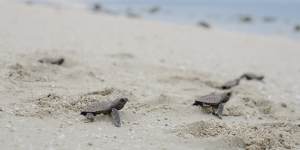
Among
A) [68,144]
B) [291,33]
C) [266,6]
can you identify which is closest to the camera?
[68,144]

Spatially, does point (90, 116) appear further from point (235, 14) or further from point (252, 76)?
point (235, 14)

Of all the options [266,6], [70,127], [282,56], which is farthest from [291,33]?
[70,127]

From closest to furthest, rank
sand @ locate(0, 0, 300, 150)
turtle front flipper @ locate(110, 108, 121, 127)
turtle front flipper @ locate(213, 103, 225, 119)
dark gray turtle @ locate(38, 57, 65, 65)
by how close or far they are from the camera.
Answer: sand @ locate(0, 0, 300, 150) < turtle front flipper @ locate(110, 108, 121, 127) < turtle front flipper @ locate(213, 103, 225, 119) < dark gray turtle @ locate(38, 57, 65, 65)

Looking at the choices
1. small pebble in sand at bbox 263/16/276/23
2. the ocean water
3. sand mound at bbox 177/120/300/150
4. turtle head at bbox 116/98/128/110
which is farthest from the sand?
small pebble in sand at bbox 263/16/276/23

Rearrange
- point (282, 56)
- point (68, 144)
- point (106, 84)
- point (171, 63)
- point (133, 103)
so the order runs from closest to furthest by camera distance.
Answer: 1. point (68, 144)
2. point (133, 103)
3. point (106, 84)
4. point (171, 63)
5. point (282, 56)

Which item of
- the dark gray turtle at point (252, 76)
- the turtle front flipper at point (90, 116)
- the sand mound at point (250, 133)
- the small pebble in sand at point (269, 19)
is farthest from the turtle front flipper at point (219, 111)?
the small pebble in sand at point (269, 19)

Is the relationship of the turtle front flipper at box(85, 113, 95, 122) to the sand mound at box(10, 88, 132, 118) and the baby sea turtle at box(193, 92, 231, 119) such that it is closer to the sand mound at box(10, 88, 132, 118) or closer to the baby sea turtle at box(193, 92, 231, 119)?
the sand mound at box(10, 88, 132, 118)

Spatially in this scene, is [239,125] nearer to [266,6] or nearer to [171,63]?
[171,63]
